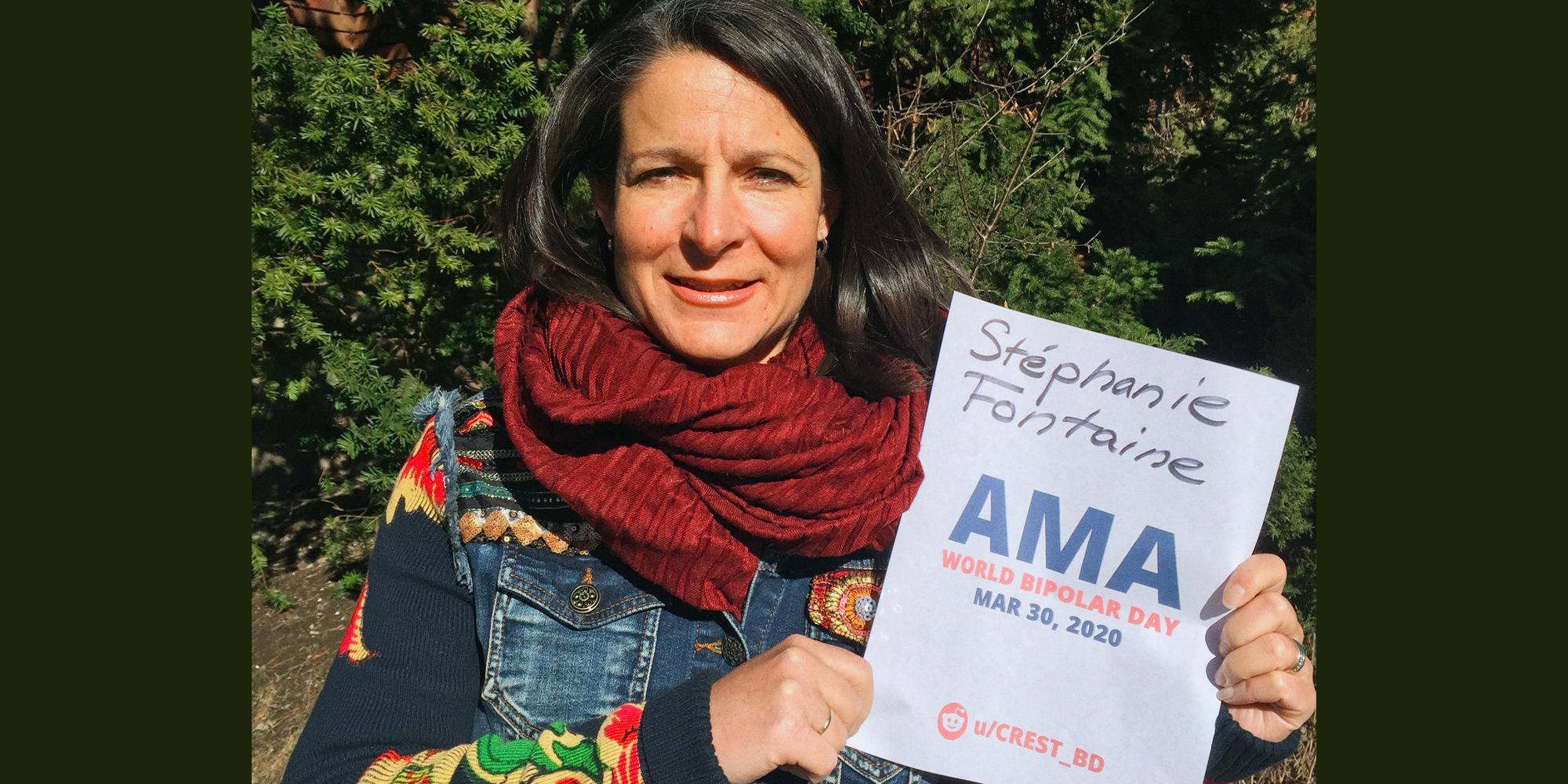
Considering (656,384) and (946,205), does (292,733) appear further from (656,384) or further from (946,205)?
(946,205)

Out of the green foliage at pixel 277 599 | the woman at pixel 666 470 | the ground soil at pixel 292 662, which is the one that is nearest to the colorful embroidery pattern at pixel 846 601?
the woman at pixel 666 470

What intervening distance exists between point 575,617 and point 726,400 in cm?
49

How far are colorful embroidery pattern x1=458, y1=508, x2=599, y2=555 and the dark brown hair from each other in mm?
432

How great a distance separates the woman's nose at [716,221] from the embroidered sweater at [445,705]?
0.57 metres

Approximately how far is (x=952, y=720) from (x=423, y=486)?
104 cm

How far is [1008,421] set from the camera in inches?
57.1

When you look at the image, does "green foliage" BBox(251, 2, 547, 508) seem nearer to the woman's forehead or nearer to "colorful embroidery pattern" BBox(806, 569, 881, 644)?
the woman's forehead

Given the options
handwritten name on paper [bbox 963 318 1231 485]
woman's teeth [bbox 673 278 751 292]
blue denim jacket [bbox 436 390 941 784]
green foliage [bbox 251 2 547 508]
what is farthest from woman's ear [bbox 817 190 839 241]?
green foliage [bbox 251 2 547 508]

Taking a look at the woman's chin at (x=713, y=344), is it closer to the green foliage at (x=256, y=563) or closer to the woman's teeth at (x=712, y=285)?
the woman's teeth at (x=712, y=285)

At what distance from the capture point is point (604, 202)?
1795 mm

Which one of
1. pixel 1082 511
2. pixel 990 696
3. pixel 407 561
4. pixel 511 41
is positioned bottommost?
pixel 990 696

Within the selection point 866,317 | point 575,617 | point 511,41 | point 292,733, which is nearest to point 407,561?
point 575,617

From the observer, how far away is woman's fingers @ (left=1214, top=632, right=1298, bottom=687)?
1326mm

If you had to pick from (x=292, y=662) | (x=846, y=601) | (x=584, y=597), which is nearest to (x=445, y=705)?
(x=584, y=597)
